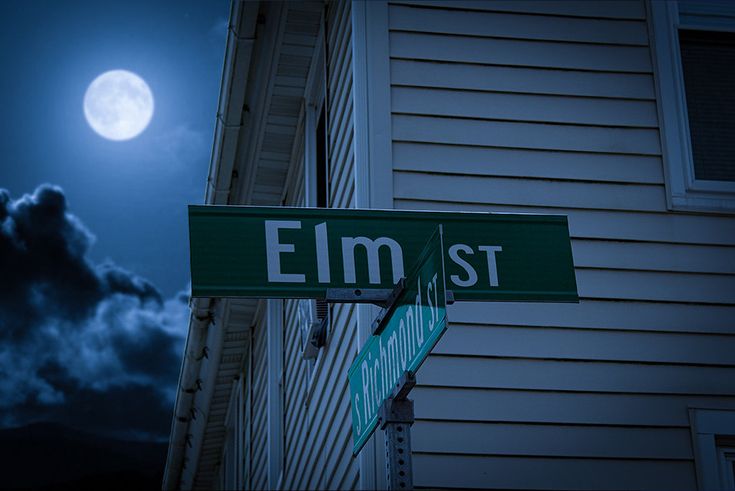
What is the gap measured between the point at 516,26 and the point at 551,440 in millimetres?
2579

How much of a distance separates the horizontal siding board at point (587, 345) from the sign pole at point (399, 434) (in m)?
2.19

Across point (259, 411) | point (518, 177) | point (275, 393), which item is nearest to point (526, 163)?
point (518, 177)

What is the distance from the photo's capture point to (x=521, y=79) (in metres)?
6.68

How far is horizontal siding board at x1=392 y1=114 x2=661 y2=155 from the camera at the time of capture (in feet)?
21.0

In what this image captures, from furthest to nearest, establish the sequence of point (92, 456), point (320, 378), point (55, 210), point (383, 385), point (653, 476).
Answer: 1. point (55, 210)
2. point (92, 456)
3. point (320, 378)
4. point (653, 476)
5. point (383, 385)

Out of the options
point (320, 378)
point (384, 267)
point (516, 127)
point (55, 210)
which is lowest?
point (384, 267)

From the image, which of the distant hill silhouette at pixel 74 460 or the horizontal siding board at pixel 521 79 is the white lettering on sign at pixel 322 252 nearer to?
the horizontal siding board at pixel 521 79

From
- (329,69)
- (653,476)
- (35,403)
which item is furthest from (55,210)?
(653,476)

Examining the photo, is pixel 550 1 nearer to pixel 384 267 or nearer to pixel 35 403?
pixel 384 267

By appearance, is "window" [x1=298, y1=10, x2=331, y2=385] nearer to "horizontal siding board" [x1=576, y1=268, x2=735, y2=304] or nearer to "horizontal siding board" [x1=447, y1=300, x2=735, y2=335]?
"horizontal siding board" [x1=447, y1=300, x2=735, y2=335]

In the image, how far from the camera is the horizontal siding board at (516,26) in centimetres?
671

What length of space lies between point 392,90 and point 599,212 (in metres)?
1.39

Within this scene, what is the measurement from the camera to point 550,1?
22.9ft

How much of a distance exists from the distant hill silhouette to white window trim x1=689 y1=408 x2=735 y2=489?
30.3 m
